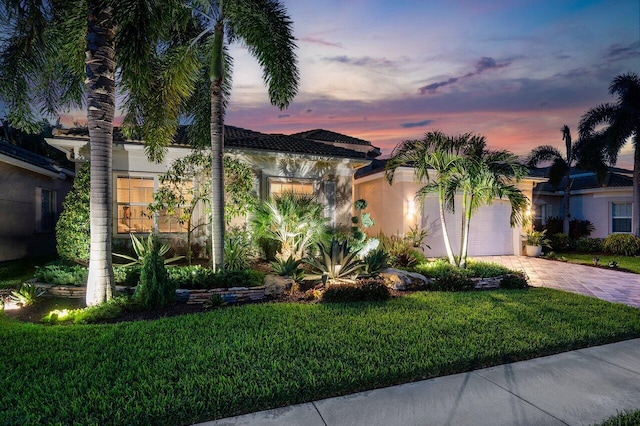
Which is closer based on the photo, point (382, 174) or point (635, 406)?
point (635, 406)

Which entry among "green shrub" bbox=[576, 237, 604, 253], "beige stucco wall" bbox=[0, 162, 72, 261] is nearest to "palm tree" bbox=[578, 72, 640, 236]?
"green shrub" bbox=[576, 237, 604, 253]

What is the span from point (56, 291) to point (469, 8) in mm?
12921

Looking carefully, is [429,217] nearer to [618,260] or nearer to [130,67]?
[618,260]

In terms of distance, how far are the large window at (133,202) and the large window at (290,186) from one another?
366 centimetres

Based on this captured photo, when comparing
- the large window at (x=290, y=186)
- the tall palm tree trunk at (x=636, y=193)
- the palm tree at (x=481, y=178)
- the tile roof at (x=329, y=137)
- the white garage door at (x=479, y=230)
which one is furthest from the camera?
the tile roof at (x=329, y=137)

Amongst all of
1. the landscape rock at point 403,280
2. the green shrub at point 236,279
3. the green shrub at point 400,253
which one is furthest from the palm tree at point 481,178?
the green shrub at point 236,279

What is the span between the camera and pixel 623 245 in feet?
51.9

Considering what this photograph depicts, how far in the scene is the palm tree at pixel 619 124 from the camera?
54.6 ft

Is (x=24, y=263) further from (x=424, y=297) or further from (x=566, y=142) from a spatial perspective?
(x=566, y=142)

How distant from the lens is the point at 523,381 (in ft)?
12.0

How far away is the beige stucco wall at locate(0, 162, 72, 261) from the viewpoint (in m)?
10.5

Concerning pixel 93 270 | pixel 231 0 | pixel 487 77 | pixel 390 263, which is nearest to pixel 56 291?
pixel 93 270

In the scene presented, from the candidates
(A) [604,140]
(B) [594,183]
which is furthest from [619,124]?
(B) [594,183]

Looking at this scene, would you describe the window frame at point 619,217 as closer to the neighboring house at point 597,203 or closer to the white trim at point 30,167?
the neighboring house at point 597,203
